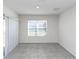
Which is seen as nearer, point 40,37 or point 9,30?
point 9,30

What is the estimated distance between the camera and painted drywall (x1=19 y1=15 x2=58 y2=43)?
8039 mm

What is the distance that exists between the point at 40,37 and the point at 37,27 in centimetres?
94

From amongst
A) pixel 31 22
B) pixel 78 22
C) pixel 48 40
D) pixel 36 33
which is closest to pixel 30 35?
pixel 36 33

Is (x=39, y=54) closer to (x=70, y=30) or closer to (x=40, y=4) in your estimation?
(x=70, y=30)

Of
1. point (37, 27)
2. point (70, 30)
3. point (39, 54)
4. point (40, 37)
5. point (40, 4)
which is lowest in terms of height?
point (39, 54)

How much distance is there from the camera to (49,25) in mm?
8203

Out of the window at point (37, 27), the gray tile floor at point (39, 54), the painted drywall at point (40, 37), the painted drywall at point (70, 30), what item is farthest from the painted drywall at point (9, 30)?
the painted drywall at point (70, 30)

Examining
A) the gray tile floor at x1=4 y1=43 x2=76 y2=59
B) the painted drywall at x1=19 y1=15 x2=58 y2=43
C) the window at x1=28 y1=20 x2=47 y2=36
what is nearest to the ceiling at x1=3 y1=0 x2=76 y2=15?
the gray tile floor at x1=4 y1=43 x2=76 y2=59

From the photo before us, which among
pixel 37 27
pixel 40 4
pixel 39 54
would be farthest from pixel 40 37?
pixel 40 4

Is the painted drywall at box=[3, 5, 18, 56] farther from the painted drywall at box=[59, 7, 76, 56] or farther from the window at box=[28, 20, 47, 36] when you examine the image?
the painted drywall at box=[59, 7, 76, 56]

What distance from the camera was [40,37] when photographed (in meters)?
8.12

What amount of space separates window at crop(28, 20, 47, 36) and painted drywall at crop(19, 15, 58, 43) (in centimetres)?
27

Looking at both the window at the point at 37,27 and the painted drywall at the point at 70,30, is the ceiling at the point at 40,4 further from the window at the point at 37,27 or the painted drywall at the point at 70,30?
the window at the point at 37,27

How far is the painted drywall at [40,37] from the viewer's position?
26.4 ft
